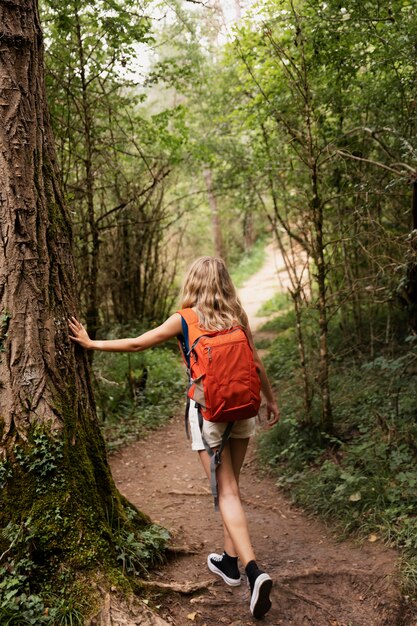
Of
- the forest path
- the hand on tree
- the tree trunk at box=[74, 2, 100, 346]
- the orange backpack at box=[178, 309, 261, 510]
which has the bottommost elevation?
the forest path

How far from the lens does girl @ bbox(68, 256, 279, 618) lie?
2.87m

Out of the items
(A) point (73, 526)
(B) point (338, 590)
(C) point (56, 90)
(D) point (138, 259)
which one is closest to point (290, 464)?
(B) point (338, 590)

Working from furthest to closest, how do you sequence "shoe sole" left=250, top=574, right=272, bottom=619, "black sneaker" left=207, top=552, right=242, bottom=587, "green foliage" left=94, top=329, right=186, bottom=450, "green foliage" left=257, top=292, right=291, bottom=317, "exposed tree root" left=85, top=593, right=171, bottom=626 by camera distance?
1. "green foliage" left=257, top=292, right=291, bottom=317
2. "green foliage" left=94, top=329, right=186, bottom=450
3. "black sneaker" left=207, top=552, right=242, bottom=587
4. "shoe sole" left=250, top=574, right=272, bottom=619
5. "exposed tree root" left=85, top=593, right=171, bottom=626

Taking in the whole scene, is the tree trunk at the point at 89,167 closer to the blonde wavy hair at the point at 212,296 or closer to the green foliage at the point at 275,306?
the blonde wavy hair at the point at 212,296

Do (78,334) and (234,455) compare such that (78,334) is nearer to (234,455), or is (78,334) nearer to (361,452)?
(234,455)

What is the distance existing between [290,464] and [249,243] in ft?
68.0

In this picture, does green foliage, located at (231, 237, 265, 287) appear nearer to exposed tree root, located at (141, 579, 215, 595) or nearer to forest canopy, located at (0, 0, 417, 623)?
forest canopy, located at (0, 0, 417, 623)

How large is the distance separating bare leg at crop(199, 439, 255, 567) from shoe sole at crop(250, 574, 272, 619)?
13 centimetres

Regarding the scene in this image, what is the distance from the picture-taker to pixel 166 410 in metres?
7.44

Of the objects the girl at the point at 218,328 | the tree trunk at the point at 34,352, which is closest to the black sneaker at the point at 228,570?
the girl at the point at 218,328

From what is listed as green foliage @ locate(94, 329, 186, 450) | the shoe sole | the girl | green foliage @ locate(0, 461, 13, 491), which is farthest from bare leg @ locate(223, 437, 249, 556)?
green foliage @ locate(94, 329, 186, 450)

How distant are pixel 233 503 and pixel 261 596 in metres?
0.49

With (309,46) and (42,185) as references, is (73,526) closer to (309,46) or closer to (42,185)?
(42,185)

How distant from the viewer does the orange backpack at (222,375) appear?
2758mm
